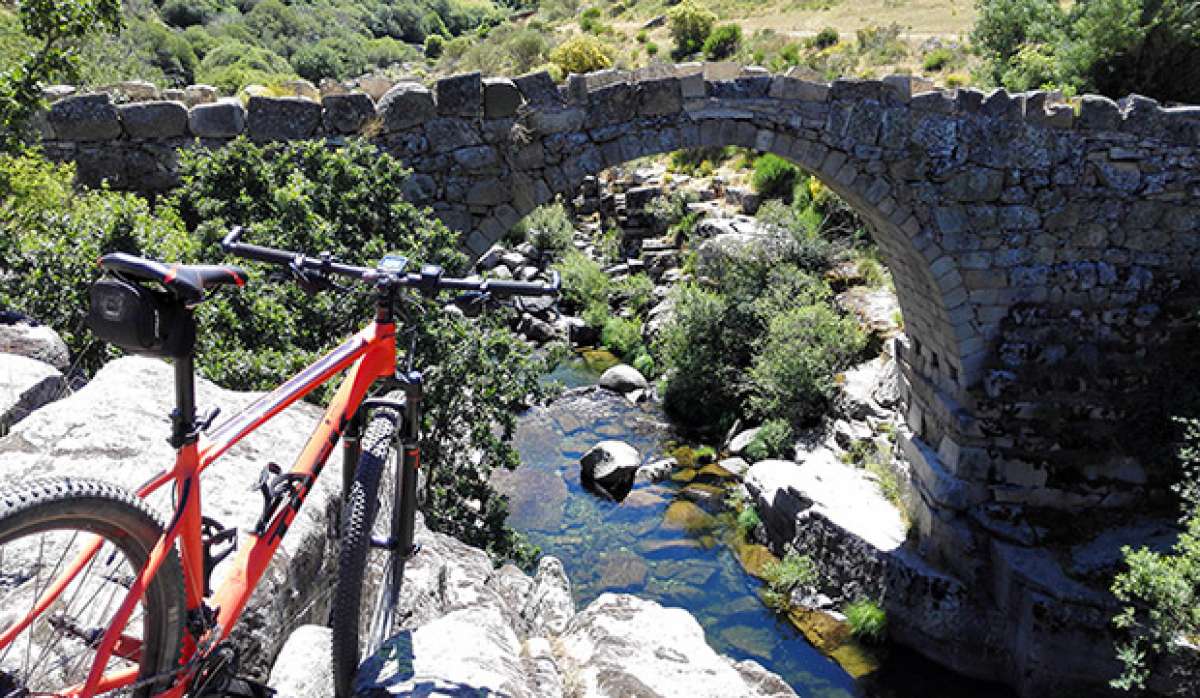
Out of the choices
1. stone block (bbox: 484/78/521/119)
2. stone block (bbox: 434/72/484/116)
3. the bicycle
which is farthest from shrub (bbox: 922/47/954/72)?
the bicycle

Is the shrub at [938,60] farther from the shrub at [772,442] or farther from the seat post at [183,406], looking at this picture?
the seat post at [183,406]

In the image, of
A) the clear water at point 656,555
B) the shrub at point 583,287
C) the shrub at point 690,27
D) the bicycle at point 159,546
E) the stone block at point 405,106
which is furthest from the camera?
the shrub at point 690,27

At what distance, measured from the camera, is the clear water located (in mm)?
8719

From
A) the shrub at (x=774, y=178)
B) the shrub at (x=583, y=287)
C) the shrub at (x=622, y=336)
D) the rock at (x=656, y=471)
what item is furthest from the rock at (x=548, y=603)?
the shrub at (x=774, y=178)

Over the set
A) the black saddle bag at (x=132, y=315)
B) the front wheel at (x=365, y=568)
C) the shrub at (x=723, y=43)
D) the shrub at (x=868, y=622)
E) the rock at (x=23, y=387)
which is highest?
the shrub at (x=723, y=43)

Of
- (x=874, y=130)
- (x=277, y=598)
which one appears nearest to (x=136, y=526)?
→ (x=277, y=598)

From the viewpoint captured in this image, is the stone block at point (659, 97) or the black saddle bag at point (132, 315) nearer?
the black saddle bag at point (132, 315)

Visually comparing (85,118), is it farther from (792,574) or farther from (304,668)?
(792,574)

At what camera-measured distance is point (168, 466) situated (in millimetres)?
3258

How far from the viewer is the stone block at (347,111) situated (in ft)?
23.3

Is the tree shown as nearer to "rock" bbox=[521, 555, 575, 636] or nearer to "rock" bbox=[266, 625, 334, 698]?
"rock" bbox=[521, 555, 575, 636]

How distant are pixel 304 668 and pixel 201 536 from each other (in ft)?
2.71

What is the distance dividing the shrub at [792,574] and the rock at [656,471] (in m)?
2.61

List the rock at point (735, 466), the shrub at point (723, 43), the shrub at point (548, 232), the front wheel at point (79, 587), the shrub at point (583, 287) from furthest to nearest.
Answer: the shrub at point (723, 43) → the shrub at point (548, 232) → the shrub at point (583, 287) → the rock at point (735, 466) → the front wheel at point (79, 587)
